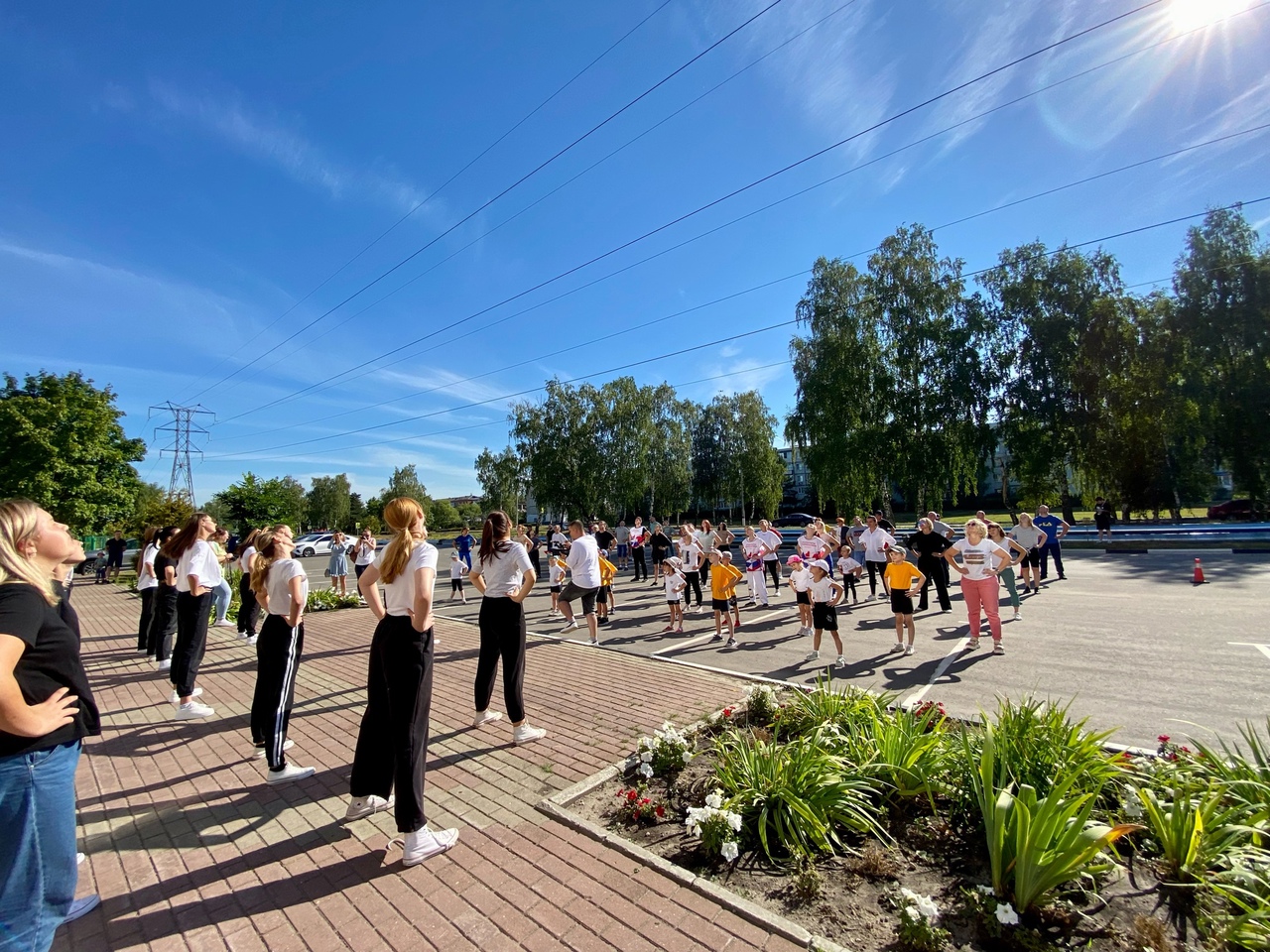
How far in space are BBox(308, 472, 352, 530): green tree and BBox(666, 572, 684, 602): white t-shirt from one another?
3178 inches

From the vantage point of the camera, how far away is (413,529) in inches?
143

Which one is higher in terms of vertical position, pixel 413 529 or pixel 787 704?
pixel 413 529

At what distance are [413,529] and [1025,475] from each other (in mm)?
33355

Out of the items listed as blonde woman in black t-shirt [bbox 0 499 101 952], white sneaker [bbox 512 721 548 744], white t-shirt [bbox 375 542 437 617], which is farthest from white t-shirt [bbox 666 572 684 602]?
blonde woman in black t-shirt [bbox 0 499 101 952]

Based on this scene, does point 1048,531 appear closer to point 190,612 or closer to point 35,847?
point 190,612

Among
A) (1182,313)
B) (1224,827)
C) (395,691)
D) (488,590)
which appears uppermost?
(1182,313)

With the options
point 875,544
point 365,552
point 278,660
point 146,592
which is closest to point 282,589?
point 278,660

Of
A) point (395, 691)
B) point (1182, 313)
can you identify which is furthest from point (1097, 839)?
point (1182, 313)

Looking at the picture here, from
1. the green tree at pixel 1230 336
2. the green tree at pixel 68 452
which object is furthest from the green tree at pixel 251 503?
the green tree at pixel 1230 336

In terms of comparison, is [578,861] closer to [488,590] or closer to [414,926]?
[414,926]

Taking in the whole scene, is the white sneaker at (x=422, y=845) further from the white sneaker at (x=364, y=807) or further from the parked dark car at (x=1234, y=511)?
the parked dark car at (x=1234, y=511)

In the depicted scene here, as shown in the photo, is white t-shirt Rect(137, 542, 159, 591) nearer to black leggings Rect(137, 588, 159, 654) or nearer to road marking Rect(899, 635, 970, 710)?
black leggings Rect(137, 588, 159, 654)

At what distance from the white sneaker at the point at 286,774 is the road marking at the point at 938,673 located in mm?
5072

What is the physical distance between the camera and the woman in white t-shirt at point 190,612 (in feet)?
18.3
